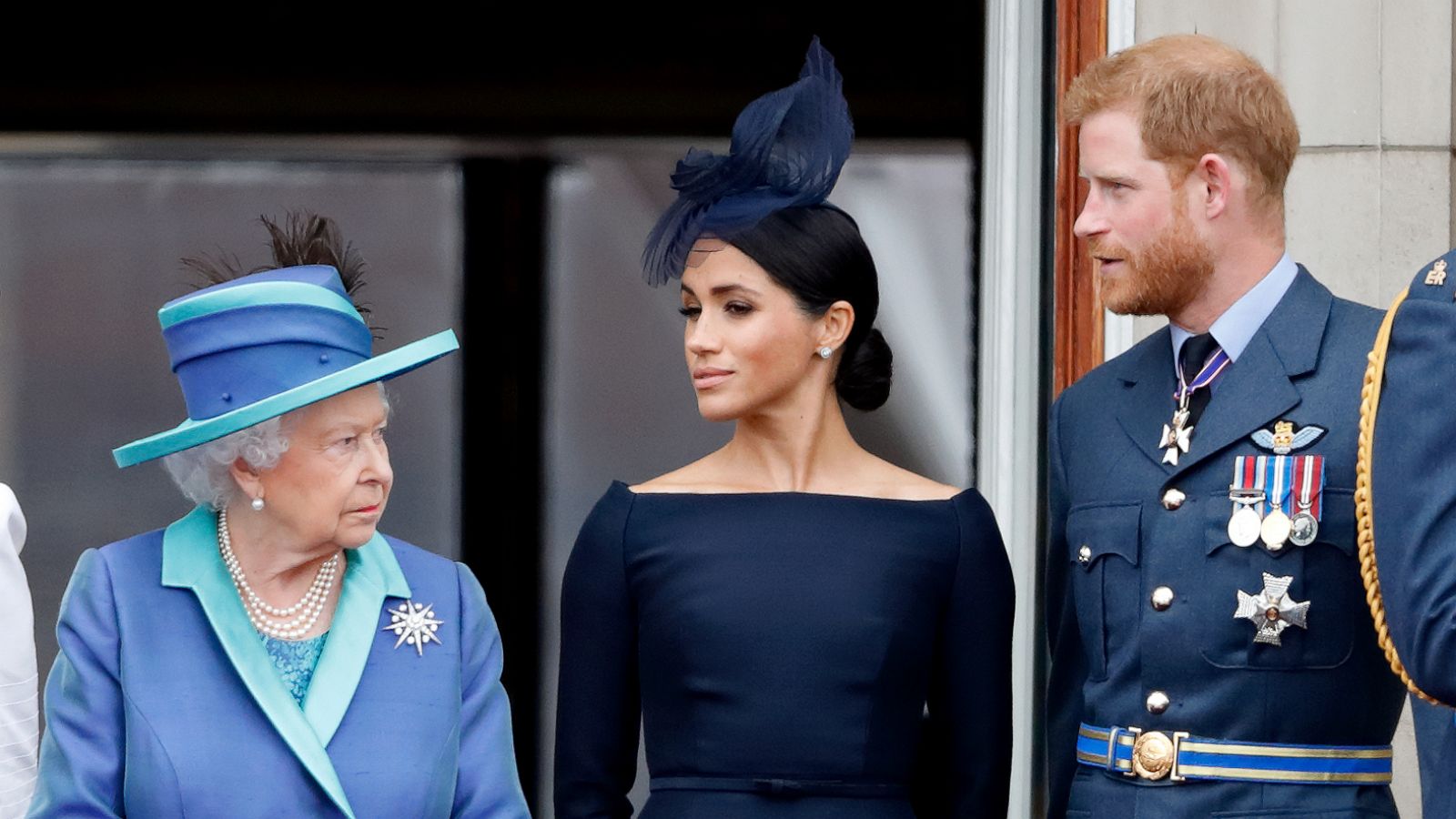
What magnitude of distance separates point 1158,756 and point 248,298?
141 cm

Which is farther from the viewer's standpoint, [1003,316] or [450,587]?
[1003,316]

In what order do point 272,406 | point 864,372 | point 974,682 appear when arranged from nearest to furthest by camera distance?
1. point 272,406
2. point 974,682
3. point 864,372

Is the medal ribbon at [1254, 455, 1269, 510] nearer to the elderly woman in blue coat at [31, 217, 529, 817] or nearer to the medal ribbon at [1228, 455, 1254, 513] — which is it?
the medal ribbon at [1228, 455, 1254, 513]

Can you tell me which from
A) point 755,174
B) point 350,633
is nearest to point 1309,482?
point 755,174

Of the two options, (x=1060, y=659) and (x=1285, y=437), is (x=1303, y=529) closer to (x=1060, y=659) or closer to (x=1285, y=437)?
(x=1285, y=437)

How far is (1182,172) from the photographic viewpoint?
3264mm

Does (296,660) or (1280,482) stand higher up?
(1280,482)

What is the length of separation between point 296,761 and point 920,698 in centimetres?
94

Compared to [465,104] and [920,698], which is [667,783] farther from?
[465,104]

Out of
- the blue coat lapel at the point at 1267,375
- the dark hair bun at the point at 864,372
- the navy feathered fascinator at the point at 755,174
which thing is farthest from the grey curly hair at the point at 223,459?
the blue coat lapel at the point at 1267,375

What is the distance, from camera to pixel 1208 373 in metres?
3.30

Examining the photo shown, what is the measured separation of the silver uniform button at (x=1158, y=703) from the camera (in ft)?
10.3

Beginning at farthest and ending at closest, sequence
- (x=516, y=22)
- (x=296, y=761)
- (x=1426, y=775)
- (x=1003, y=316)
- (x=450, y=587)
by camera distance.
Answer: (x=516, y=22)
(x=1003, y=316)
(x=450, y=587)
(x=296, y=761)
(x=1426, y=775)

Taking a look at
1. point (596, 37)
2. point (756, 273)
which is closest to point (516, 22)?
point (596, 37)
